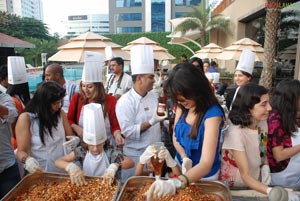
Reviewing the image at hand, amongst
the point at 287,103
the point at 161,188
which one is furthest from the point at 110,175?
the point at 287,103

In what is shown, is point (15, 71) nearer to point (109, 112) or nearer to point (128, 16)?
point (109, 112)

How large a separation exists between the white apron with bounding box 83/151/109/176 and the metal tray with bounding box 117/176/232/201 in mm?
319

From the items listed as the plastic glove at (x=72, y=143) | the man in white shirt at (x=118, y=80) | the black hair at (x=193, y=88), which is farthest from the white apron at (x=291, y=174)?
the man in white shirt at (x=118, y=80)

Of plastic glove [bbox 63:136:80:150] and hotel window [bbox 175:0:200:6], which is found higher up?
hotel window [bbox 175:0:200:6]

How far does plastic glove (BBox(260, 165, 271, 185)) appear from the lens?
152 centimetres

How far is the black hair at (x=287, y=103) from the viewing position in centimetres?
164

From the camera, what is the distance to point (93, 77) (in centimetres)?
222

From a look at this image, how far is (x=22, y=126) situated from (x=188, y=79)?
3.61 ft

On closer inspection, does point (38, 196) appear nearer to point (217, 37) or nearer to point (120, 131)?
point (120, 131)

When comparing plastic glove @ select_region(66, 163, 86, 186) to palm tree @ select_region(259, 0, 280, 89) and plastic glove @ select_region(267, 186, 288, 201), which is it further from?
palm tree @ select_region(259, 0, 280, 89)

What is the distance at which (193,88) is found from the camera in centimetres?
135

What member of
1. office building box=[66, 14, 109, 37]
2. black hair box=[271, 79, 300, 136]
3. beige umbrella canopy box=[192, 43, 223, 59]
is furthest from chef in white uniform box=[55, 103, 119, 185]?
office building box=[66, 14, 109, 37]

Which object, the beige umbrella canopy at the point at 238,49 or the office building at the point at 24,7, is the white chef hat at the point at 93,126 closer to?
the beige umbrella canopy at the point at 238,49

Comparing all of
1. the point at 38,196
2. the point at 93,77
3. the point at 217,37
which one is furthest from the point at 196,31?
the point at 38,196
